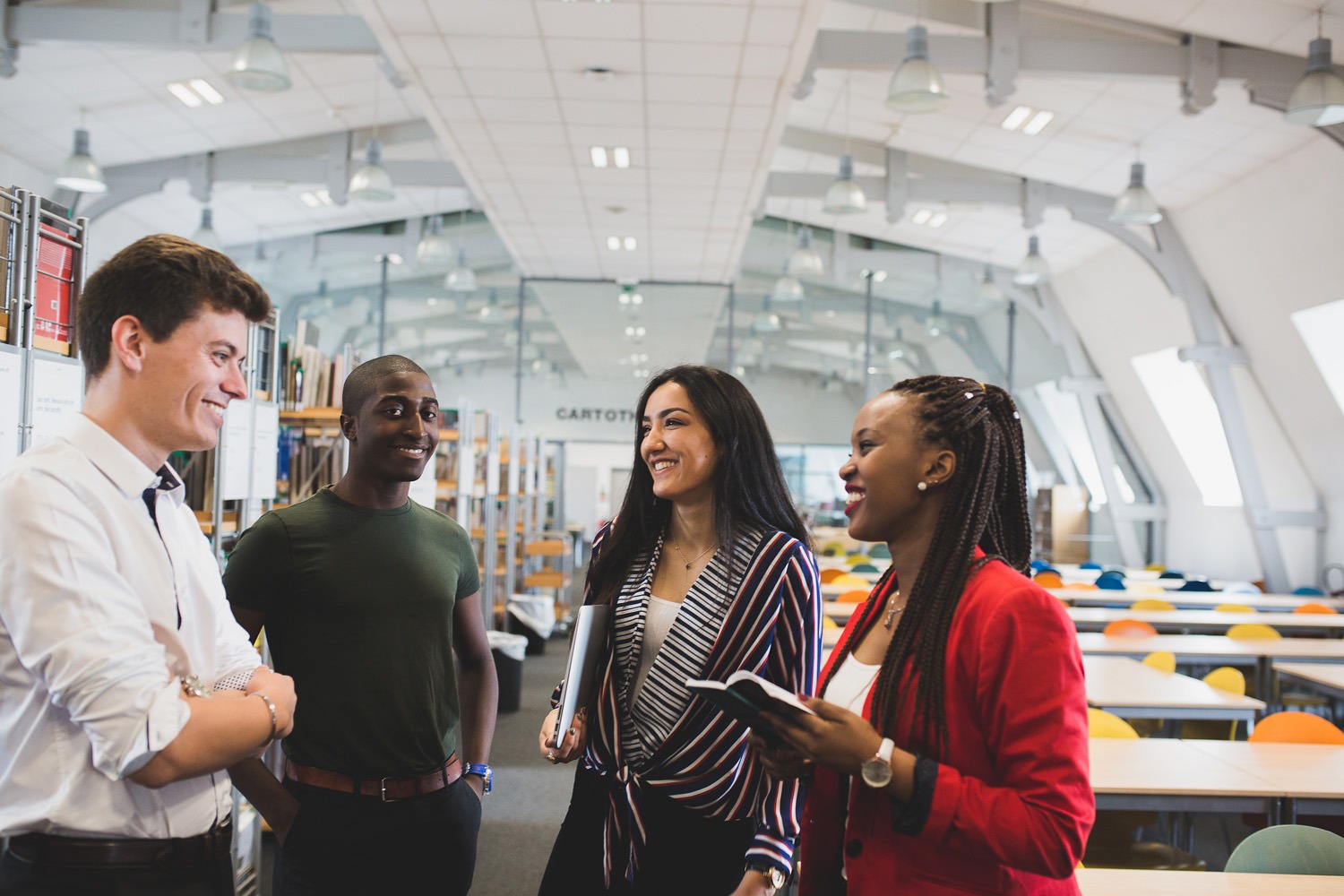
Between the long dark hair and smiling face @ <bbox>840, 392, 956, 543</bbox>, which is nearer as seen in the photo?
smiling face @ <bbox>840, 392, 956, 543</bbox>

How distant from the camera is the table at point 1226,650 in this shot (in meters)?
5.44

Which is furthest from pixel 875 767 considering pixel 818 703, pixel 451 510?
pixel 451 510

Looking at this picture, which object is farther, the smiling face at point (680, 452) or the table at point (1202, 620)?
the table at point (1202, 620)

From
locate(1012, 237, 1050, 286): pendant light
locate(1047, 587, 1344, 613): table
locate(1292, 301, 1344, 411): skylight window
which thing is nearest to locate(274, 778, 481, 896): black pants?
locate(1047, 587, 1344, 613): table

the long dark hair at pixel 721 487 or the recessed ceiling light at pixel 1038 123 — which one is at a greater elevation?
the recessed ceiling light at pixel 1038 123

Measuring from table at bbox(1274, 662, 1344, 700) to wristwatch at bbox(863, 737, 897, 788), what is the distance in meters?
A: 4.22

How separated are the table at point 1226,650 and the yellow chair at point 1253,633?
23 cm

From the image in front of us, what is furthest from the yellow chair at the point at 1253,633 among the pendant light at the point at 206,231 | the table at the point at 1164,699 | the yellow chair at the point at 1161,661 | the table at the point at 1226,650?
the pendant light at the point at 206,231

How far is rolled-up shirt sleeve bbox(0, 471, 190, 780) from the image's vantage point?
1.20m

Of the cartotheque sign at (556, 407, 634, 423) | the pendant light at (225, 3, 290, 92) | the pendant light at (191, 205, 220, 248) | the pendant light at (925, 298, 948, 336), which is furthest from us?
the pendant light at (925, 298, 948, 336)

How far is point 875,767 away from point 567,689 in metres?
0.68

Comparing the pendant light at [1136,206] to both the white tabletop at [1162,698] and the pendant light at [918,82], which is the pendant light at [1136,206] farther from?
the white tabletop at [1162,698]

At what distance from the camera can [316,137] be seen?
11469 mm

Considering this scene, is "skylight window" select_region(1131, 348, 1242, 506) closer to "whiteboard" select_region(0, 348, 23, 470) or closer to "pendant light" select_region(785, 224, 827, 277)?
"pendant light" select_region(785, 224, 827, 277)
